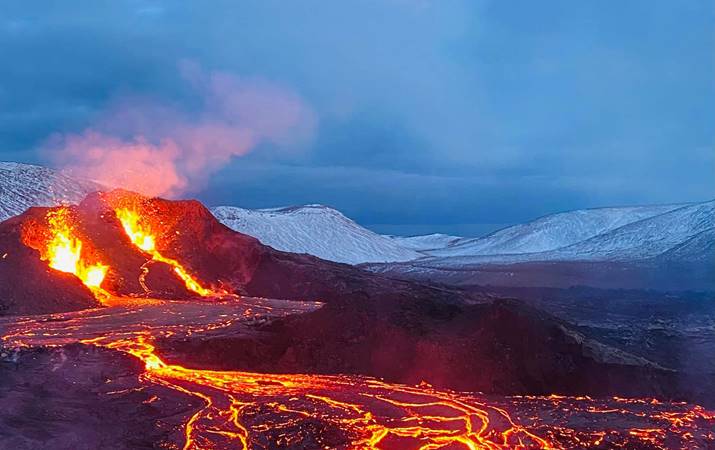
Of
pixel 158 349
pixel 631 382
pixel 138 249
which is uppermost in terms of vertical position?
pixel 138 249

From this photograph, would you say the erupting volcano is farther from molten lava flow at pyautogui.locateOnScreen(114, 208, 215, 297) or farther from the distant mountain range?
the distant mountain range

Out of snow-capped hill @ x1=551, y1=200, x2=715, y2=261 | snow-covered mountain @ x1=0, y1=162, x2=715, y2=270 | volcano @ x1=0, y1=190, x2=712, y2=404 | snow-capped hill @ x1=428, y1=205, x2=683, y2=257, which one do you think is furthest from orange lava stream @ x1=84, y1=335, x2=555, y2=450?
snow-capped hill @ x1=428, y1=205, x2=683, y2=257

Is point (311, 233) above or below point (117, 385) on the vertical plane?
above

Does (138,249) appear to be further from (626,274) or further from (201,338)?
(626,274)

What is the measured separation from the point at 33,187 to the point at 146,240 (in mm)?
45402

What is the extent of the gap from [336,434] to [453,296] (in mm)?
26613

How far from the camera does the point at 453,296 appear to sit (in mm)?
41938

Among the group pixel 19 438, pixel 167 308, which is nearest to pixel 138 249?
pixel 167 308

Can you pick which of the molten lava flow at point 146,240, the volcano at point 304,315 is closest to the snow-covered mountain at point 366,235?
the molten lava flow at point 146,240

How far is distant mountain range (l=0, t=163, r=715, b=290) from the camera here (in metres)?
86.1

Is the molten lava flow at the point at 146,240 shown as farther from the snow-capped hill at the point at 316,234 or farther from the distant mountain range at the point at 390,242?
the snow-capped hill at the point at 316,234

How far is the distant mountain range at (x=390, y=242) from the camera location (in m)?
86.1

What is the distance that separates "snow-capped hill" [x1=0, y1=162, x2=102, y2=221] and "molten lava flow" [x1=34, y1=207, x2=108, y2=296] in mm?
34268

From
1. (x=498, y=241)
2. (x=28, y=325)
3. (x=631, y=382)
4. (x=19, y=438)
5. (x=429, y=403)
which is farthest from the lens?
(x=498, y=241)
